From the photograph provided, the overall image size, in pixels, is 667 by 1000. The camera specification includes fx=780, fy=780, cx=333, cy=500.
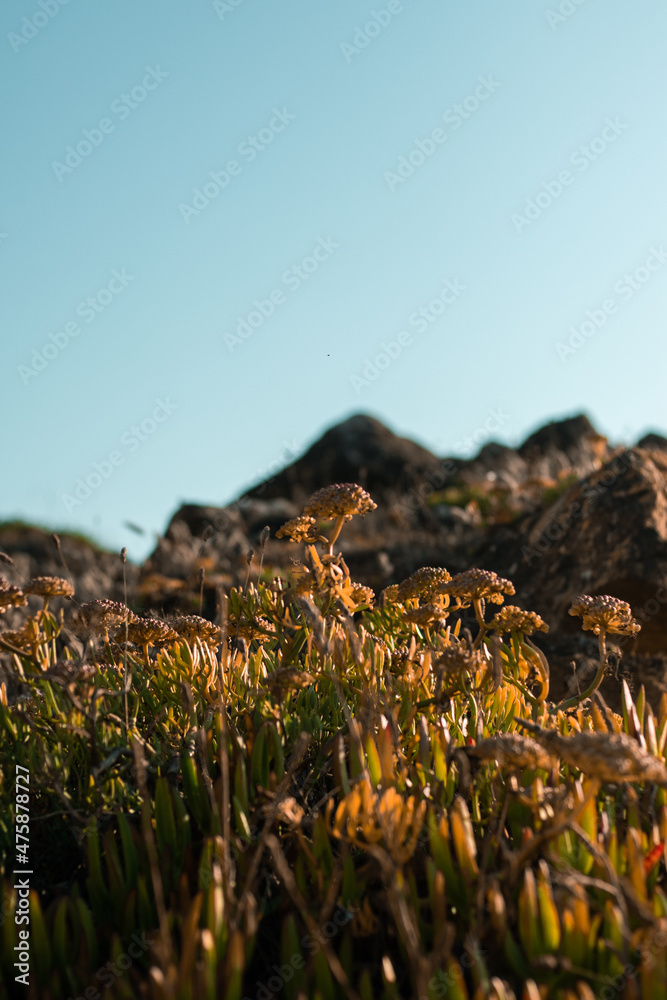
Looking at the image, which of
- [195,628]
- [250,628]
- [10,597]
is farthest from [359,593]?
[10,597]

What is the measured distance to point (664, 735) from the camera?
8.26ft

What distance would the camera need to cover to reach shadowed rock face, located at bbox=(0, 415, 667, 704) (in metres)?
5.55

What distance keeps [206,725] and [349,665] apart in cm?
60

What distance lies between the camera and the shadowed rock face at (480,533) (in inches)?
218

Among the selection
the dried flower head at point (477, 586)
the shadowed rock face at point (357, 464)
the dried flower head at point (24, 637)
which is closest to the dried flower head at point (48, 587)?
the dried flower head at point (24, 637)

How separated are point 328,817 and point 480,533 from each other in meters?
7.08

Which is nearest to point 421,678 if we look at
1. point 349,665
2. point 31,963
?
point 349,665

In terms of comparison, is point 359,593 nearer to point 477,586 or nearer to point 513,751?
point 477,586

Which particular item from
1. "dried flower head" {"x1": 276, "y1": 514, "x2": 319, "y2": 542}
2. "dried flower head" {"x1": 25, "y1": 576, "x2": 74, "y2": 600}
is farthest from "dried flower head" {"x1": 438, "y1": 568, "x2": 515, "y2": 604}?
"dried flower head" {"x1": 25, "y1": 576, "x2": 74, "y2": 600}

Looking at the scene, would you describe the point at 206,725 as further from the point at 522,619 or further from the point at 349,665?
the point at 522,619

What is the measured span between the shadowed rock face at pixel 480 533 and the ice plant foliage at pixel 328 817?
817 millimetres

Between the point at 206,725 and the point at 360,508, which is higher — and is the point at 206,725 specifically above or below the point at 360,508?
below

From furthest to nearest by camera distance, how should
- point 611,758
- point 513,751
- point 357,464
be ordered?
point 357,464
point 513,751
point 611,758

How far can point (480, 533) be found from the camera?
899 cm
